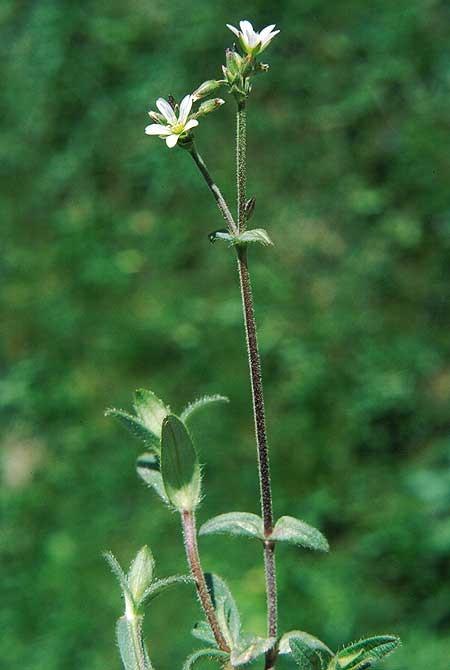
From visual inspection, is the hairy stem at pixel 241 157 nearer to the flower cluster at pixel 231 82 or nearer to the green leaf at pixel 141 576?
the flower cluster at pixel 231 82

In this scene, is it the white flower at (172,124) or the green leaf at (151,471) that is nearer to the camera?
the white flower at (172,124)

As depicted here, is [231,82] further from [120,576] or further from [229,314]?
[229,314]

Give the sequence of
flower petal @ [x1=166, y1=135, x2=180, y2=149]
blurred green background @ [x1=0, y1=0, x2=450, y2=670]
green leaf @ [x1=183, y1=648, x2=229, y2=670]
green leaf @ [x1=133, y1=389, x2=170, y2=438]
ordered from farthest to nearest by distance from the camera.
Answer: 1. blurred green background @ [x1=0, y1=0, x2=450, y2=670]
2. green leaf @ [x1=133, y1=389, x2=170, y2=438]
3. flower petal @ [x1=166, y1=135, x2=180, y2=149]
4. green leaf @ [x1=183, y1=648, x2=229, y2=670]

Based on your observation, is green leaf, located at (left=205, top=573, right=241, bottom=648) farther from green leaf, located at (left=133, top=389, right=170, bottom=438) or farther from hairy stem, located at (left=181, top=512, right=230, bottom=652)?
green leaf, located at (left=133, top=389, right=170, bottom=438)

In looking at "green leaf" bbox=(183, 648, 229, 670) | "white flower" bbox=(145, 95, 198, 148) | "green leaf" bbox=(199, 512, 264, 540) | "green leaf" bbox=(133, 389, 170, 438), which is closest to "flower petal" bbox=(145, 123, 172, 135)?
"white flower" bbox=(145, 95, 198, 148)

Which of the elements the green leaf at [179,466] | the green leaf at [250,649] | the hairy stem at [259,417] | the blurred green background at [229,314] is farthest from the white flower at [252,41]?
the blurred green background at [229,314]

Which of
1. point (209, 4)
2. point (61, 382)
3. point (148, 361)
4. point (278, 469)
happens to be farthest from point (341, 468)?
point (209, 4)

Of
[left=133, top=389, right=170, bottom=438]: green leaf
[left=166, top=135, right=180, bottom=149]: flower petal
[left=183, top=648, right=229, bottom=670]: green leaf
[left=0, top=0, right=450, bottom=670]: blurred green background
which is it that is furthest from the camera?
[left=0, top=0, right=450, bottom=670]: blurred green background
